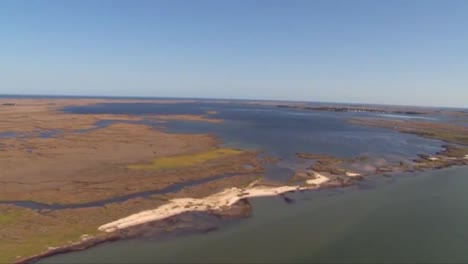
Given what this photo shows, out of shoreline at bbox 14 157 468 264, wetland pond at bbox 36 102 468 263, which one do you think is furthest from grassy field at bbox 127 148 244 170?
shoreline at bbox 14 157 468 264

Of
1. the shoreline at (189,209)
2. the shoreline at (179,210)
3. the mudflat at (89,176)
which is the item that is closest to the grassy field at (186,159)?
the mudflat at (89,176)

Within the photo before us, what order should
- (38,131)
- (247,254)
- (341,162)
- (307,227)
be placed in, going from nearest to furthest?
1. (247,254)
2. (307,227)
3. (341,162)
4. (38,131)

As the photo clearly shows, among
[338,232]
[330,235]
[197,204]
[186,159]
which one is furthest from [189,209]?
[186,159]

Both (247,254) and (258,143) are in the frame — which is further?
(258,143)

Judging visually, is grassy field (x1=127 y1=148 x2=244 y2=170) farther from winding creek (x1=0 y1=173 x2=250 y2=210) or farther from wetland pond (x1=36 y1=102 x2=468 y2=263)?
wetland pond (x1=36 y1=102 x2=468 y2=263)

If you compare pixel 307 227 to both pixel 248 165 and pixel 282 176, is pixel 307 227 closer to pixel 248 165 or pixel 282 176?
pixel 282 176

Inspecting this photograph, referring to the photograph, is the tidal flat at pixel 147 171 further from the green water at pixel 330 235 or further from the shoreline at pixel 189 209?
the green water at pixel 330 235

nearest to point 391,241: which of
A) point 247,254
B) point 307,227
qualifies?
point 307,227

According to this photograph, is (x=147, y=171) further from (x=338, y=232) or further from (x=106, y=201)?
(x=338, y=232)

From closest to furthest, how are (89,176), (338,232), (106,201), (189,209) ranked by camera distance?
(338,232)
(189,209)
(106,201)
(89,176)
